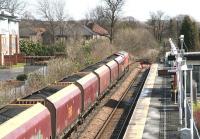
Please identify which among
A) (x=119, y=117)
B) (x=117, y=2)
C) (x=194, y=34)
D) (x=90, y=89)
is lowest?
(x=119, y=117)

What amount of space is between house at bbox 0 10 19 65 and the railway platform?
88.2 feet

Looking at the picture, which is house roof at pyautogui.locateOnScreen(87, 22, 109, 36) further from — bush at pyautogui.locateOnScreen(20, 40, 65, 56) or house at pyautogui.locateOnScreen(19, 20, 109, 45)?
bush at pyautogui.locateOnScreen(20, 40, 65, 56)

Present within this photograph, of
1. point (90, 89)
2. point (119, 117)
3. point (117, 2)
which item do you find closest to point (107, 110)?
point (119, 117)

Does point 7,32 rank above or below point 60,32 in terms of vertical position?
below

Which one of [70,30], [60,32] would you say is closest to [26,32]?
[60,32]

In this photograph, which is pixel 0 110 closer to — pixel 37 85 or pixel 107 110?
pixel 107 110

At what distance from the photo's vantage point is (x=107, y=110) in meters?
32.0

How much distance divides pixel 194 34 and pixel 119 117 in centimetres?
5110

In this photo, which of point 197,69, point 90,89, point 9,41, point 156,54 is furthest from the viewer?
point 156,54

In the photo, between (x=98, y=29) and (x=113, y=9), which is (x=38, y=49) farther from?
(x=98, y=29)

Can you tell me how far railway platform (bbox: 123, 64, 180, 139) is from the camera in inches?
898

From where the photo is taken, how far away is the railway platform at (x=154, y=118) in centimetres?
2280

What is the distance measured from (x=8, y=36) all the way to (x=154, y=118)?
41439 mm

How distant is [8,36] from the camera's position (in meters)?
64.4
